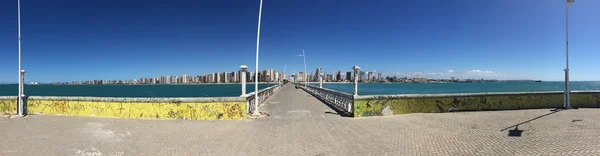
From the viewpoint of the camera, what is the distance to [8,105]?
14.6m

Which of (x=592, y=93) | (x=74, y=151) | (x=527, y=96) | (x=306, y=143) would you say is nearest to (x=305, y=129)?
(x=306, y=143)

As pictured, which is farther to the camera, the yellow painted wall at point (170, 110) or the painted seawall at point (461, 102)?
the painted seawall at point (461, 102)

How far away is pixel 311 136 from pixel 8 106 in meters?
14.5

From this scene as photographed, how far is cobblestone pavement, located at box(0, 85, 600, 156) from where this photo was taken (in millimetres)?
7055

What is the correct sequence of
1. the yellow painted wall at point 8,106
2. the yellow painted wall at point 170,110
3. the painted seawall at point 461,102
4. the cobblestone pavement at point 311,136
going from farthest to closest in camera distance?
the yellow painted wall at point 8,106, the painted seawall at point 461,102, the yellow painted wall at point 170,110, the cobblestone pavement at point 311,136

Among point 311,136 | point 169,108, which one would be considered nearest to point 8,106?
point 169,108

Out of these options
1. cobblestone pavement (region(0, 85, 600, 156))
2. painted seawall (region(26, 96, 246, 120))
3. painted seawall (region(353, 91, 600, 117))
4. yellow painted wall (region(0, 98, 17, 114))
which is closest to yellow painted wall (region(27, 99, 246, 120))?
painted seawall (region(26, 96, 246, 120))

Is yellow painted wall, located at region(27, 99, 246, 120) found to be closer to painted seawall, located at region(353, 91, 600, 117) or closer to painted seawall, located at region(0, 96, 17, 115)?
painted seawall, located at region(0, 96, 17, 115)

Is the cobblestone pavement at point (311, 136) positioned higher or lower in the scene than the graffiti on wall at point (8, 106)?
lower

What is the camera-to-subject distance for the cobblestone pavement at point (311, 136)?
23.1 ft

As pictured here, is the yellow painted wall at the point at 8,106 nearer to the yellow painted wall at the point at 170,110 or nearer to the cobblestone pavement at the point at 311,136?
the cobblestone pavement at the point at 311,136

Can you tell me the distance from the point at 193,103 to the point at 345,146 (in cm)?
696

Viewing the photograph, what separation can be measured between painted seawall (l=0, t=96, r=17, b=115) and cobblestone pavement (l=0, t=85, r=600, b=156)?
2770 millimetres

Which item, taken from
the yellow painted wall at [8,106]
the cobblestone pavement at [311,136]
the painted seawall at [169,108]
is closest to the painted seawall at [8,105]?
the yellow painted wall at [8,106]
